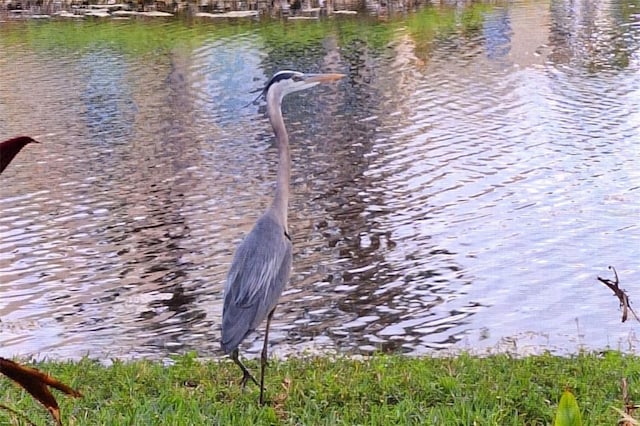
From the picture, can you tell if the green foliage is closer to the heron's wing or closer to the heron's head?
the heron's wing

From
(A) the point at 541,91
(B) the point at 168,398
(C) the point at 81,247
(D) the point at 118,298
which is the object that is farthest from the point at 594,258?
(A) the point at 541,91

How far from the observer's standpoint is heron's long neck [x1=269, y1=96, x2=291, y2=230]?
5.23 metres

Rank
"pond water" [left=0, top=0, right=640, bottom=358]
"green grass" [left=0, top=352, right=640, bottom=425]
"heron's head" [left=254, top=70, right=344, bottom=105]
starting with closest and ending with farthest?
"green grass" [left=0, top=352, right=640, bottom=425], "heron's head" [left=254, top=70, right=344, bottom=105], "pond water" [left=0, top=0, right=640, bottom=358]

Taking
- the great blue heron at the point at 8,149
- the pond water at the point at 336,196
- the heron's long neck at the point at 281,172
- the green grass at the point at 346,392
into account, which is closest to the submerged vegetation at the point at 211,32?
the pond water at the point at 336,196

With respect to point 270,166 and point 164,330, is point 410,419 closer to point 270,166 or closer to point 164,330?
point 164,330

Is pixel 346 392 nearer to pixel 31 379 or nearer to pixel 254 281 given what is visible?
pixel 254 281

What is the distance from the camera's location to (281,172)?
17.5ft

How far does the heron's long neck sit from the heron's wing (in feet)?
0.28

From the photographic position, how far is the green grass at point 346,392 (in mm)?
4445

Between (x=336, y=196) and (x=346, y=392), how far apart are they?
7789 millimetres

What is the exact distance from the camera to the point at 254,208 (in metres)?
12.0

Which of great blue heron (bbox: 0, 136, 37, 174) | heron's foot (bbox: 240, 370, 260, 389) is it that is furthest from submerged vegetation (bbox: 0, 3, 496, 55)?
great blue heron (bbox: 0, 136, 37, 174)

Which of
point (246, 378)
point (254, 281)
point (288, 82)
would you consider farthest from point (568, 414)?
point (288, 82)

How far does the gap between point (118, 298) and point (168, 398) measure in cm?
452
